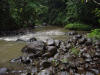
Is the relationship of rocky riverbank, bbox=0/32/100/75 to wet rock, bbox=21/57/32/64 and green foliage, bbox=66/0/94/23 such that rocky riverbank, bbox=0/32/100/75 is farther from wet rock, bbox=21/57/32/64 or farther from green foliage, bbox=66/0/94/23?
green foliage, bbox=66/0/94/23

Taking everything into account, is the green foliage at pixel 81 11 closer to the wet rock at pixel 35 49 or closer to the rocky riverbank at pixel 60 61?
the rocky riverbank at pixel 60 61

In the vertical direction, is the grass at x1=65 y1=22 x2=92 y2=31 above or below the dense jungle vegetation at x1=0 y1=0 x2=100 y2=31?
below

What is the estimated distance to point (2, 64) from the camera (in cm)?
536

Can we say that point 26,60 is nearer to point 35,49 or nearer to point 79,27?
point 35,49

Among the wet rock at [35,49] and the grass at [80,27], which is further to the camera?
the grass at [80,27]

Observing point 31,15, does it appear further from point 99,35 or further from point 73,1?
point 99,35

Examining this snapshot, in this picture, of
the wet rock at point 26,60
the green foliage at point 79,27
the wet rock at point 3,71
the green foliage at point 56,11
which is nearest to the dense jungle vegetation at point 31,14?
the green foliage at point 79,27

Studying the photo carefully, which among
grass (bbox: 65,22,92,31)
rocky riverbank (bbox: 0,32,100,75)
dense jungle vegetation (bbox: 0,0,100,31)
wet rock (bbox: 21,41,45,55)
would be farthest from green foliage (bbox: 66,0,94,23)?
wet rock (bbox: 21,41,45,55)

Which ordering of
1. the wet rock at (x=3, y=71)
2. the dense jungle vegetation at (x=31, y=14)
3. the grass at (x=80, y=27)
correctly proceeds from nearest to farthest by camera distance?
the wet rock at (x=3, y=71) < the dense jungle vegetation at (x=31, y=14) < the grass at (x=80, y=27)

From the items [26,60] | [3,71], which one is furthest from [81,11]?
[3,71]

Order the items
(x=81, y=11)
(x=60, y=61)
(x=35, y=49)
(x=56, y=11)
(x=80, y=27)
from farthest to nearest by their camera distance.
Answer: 1. (x=56, y=11)
2. (x=81, y=11)
3. (x=80, y=27)
4. (x=35, y=49)
5. (x=60, y=61)

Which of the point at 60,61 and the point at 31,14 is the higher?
the point at 31,14

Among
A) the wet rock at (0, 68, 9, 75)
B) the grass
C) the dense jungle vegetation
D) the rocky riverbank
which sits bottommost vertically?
the wet rock at (0, 68, 9, 75)

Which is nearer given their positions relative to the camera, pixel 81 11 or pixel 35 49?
pixel 35 49
